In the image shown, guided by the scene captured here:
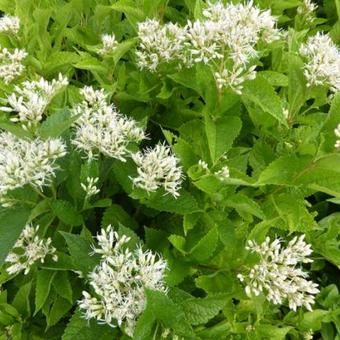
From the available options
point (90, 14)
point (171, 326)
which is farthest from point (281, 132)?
point (90, 14)

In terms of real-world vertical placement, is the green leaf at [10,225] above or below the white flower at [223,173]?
below

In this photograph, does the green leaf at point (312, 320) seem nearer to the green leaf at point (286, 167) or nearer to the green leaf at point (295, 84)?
the green leaf at point (286, 167)

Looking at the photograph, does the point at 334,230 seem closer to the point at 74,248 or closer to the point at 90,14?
the point at 74,248

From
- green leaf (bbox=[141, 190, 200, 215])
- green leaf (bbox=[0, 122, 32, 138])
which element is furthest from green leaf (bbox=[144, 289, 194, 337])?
green leaf (bbox=[0, 122, 32, 138])

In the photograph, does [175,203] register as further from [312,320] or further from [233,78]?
[312,320]

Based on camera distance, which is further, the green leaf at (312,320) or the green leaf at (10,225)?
the green leaf at (312,320)

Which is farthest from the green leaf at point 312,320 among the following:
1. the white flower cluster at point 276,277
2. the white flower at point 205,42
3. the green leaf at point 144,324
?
the white flower at point 205,42

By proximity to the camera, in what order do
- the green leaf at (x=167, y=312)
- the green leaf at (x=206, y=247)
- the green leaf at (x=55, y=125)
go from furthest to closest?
the green leaf at (x=206, y=247)
the green leaf at (x=55, y=125)
the green leaf at (x=167, y=312)

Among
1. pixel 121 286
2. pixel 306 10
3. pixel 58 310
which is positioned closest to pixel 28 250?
pixel 58 310
